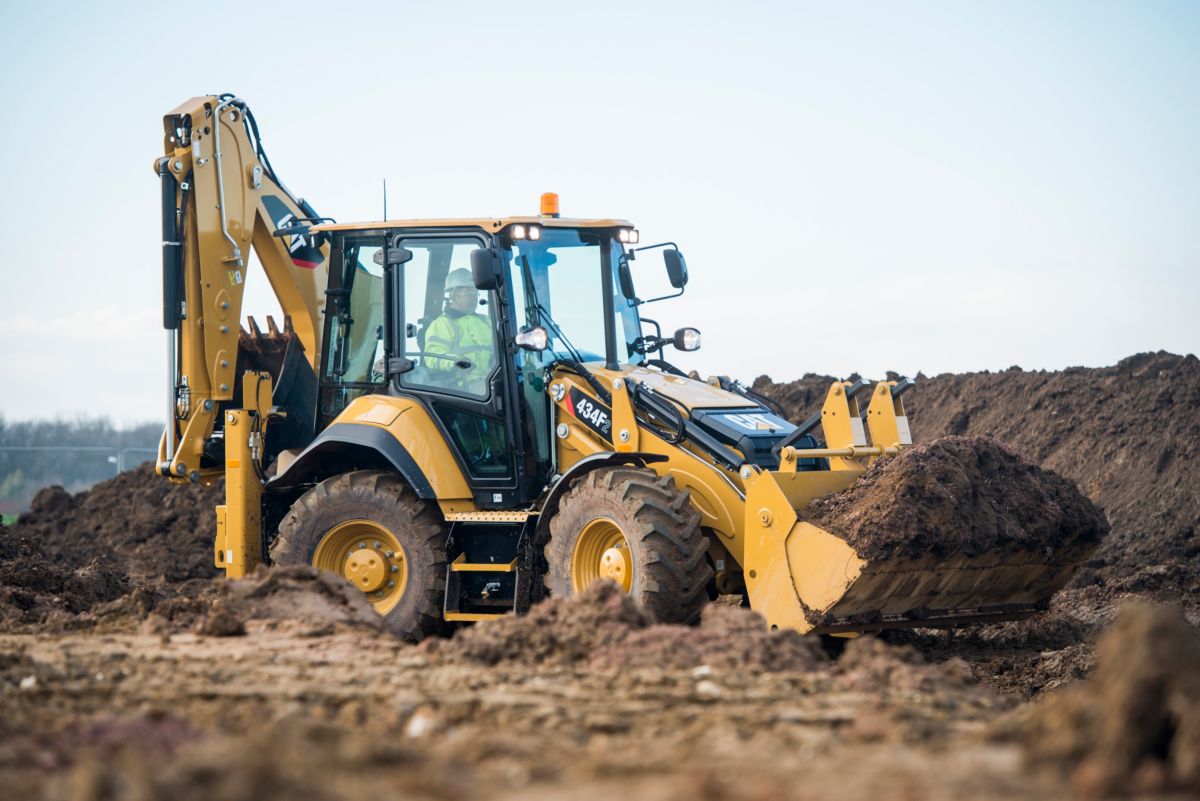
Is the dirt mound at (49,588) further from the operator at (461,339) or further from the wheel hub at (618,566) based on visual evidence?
the wheel hub at (618,566)

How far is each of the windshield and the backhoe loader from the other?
2 cm

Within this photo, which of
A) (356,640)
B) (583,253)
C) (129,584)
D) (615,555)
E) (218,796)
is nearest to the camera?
(218,796)

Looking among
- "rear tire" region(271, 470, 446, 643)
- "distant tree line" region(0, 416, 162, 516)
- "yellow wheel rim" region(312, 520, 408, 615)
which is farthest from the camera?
"distant tree line" region(0, 416, 162, 516)

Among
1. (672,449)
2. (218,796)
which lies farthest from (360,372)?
(218,796)

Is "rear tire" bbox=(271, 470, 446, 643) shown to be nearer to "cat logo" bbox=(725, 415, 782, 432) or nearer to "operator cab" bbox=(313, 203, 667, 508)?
"operator cab" bbox=(313, 203, 667, 508)

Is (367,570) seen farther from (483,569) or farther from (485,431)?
(485,431)

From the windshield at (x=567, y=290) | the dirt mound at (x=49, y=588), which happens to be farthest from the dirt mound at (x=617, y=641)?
the dirt mound at (x=49, y=588)

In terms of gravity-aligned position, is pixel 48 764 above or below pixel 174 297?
below

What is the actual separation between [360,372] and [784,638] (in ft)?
15.9

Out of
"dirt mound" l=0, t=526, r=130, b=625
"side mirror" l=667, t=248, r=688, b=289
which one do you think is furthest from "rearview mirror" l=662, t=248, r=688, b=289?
"dirt mound" l=0, t=526, r=130, b=625

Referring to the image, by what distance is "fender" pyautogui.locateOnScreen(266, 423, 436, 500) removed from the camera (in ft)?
33.0

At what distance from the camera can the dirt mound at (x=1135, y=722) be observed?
4.11m

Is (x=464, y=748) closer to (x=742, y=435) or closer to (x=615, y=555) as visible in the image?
(x=615, y=555)

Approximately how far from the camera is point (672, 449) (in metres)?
9.47
